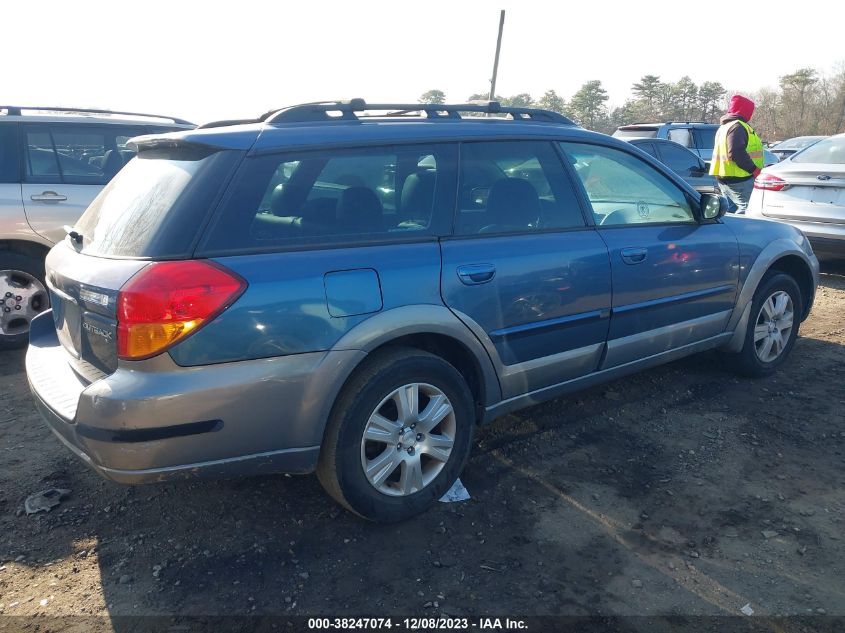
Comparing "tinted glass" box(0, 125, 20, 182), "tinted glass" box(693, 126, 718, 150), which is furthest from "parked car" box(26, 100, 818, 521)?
"tinted glass" box(693, 126, 718, 150)

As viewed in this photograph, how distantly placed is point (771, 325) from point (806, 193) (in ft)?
10.7

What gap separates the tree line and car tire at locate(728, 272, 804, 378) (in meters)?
39.1

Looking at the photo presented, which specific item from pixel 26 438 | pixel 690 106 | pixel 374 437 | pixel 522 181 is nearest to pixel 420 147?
pixel 522 181

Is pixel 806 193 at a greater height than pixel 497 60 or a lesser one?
lesser

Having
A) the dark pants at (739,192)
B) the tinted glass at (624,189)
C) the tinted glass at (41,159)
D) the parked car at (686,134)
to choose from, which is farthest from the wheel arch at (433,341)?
the parked car at (686,134)

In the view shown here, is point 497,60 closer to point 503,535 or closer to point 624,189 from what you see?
point 624,189

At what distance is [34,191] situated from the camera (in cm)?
527

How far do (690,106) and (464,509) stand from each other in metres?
55.1

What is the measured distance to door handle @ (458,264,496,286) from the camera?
3033 mm

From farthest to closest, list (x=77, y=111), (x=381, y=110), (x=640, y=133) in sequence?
(x=640, y=133) → (x=77, y=111) → (x=381, y=110)

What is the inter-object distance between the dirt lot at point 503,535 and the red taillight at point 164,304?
0.97 m

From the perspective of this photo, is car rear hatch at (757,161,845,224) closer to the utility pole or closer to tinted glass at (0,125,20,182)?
tinted glass at (0,125,20,182)

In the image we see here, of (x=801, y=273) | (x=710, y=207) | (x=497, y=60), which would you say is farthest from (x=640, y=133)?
(x=710, y=207)

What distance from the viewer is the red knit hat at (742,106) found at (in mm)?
7652
